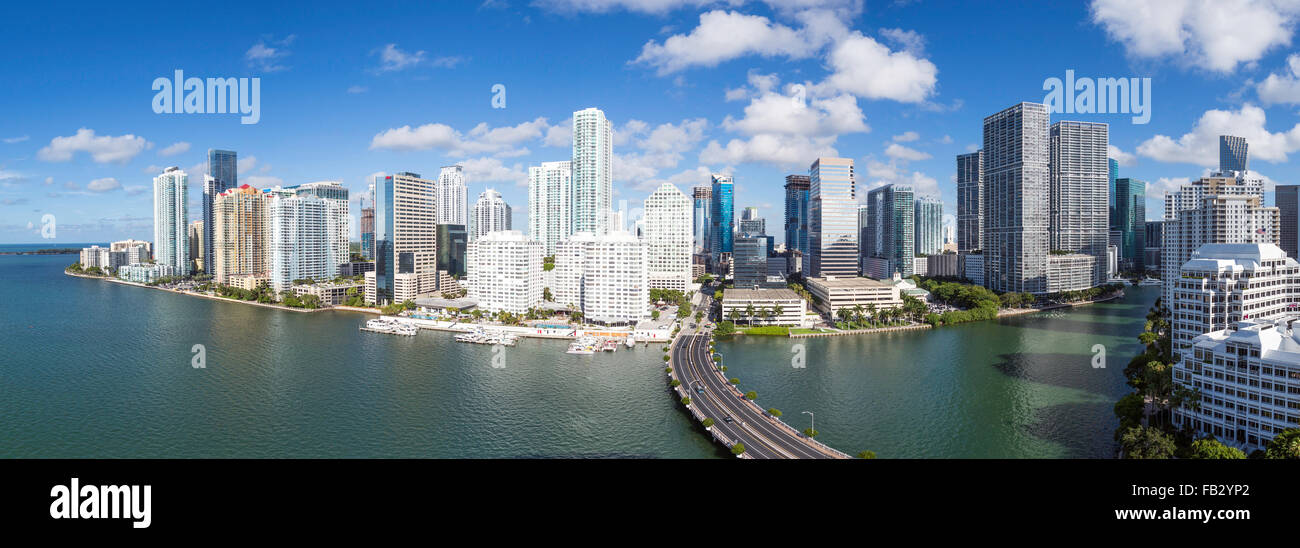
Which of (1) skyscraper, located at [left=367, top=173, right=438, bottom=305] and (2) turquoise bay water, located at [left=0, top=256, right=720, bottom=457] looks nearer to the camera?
(2) turquoise bay water, located at [left=0, top=256, right=720, bottom=457]

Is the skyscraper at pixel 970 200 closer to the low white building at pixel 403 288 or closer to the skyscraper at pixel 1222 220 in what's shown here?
the skyscraper at pixel 1222 220

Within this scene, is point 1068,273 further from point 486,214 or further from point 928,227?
point 486,214

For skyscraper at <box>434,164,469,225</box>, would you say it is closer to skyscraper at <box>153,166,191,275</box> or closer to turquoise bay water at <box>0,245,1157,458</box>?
skyscraper at <box>153,166,191,275</box>

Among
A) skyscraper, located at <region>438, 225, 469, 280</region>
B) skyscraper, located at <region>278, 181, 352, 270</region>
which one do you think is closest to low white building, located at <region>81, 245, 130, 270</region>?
skyscraper, located at <region>278, 181, 352, 270</region>

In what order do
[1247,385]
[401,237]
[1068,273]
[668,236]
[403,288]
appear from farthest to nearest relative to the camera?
[668,236] → [1068,273] → [401,237] → [403,288] → [1247,385]

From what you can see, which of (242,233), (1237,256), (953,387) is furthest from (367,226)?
(1237,256)

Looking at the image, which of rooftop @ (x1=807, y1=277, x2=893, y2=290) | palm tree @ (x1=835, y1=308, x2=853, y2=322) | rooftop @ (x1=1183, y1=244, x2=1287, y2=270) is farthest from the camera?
rooftop @ (x1=807, y1=277, x2=893, y2=290)

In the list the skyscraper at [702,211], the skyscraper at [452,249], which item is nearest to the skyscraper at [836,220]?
the skyscraper at [452,249]
